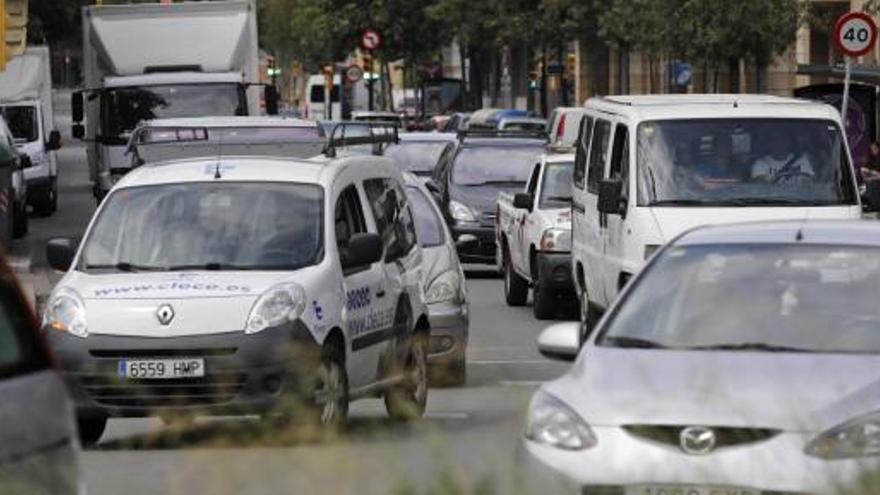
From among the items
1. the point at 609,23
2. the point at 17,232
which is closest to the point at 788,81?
the point at 609,23

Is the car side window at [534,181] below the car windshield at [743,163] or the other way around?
below

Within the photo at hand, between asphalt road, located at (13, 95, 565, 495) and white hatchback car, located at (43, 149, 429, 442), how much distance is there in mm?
316

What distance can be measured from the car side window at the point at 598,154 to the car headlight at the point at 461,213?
32.1ft

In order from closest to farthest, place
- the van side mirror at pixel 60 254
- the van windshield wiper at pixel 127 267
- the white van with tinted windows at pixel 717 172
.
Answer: the van windshield wiper at pixel 127 267
the van side mirror at pixel 60 254
the white van with tinted windows at pixel 717 172

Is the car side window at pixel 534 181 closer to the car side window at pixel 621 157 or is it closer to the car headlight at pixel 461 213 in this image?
the car headlight at pixel 461 213

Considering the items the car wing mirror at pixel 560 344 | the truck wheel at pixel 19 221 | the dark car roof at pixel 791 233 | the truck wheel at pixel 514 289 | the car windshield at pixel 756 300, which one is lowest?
the truck wheel at pixel 19 221

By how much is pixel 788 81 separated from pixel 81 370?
47.6 metres

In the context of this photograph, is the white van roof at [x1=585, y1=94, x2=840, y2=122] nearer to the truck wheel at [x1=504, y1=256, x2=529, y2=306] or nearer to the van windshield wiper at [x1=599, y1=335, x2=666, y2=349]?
the truck wheel at [x1=504, y1=256, x2=529, y2=306]

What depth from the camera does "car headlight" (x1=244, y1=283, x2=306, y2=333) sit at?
44.4ft

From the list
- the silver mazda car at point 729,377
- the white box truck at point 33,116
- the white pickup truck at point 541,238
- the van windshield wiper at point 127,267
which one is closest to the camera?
the silver mazda car at point 729,377

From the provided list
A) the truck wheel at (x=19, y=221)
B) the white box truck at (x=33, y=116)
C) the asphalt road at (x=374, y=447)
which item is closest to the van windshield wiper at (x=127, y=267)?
the asphalt road at (x=374, y=447)

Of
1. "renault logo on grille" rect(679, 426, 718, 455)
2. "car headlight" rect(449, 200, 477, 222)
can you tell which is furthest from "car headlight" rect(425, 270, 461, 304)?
"car headlight" rect(449, 200, 477, 222)

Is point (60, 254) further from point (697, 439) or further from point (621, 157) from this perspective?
point (697, 439)

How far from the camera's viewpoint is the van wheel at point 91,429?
13.9 meters
